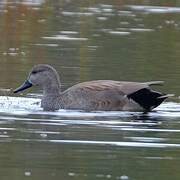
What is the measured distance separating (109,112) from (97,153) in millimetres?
3831

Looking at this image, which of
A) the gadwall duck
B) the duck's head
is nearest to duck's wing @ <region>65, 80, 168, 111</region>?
the gadwall duck

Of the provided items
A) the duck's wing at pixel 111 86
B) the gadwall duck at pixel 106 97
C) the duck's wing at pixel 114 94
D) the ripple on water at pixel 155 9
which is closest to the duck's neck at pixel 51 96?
the gadwall duck at pixel 106 97

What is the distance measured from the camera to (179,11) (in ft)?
111

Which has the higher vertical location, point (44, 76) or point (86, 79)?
point (44, 76)

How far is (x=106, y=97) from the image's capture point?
15773 millimetres

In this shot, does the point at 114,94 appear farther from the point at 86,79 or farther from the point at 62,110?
the point at 86,79

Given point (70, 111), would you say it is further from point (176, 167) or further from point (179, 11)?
point (179, 11)

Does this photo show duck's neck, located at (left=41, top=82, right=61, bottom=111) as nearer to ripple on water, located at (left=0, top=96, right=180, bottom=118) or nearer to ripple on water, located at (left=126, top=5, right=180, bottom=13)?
ripple on water, located at (left=0, top=96, right=180, bottom=118)

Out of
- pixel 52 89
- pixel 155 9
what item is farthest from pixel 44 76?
pixel 155 9

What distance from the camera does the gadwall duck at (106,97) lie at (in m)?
15.6

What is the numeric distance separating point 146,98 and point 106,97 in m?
0.57

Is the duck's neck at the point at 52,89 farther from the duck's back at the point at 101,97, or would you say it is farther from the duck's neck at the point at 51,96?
the duck's back at the point at 101,97

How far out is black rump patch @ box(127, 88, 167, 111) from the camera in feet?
50.8

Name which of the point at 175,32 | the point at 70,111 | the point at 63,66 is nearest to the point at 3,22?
the point at 175,32
